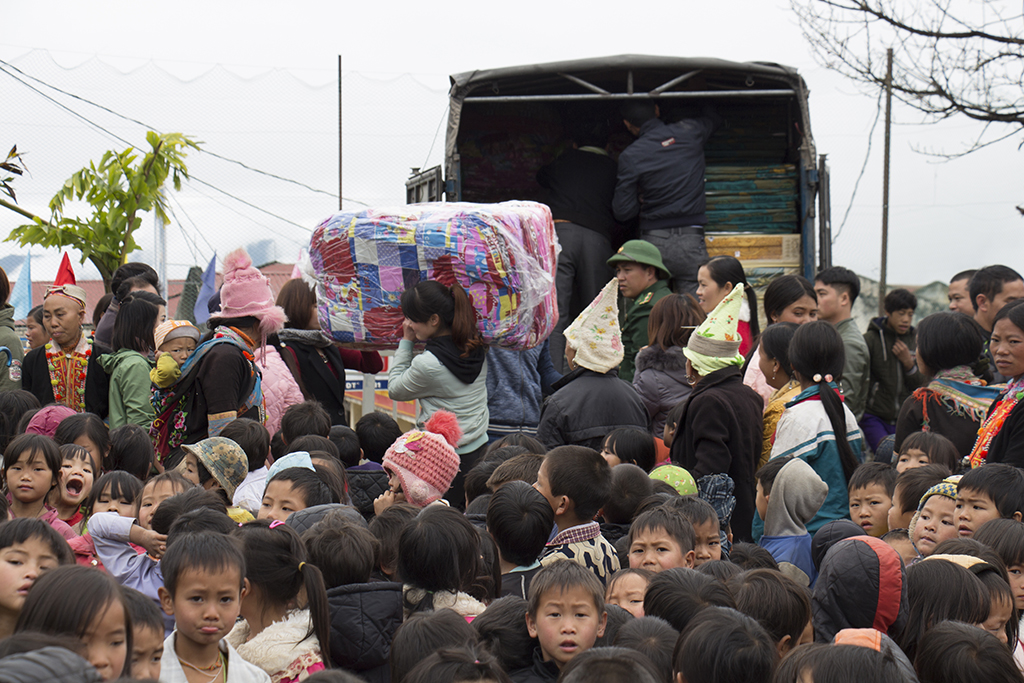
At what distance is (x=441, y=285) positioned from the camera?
493 cm

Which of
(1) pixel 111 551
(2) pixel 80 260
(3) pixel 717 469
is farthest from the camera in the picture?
(2) pixel 80 260

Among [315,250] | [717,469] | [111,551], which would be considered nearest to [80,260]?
[315,250]

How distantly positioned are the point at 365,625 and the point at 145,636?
0.68m

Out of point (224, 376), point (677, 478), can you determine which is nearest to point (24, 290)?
point (224, 376)

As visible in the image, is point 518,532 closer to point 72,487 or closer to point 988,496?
point 988,496

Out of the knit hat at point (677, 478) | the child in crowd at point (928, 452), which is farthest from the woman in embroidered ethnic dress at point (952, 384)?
the knit hat at point (677, 478)

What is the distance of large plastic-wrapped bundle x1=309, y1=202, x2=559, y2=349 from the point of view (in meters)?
4.91

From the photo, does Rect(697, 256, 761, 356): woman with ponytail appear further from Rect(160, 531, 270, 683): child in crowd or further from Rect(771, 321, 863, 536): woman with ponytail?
Rect(160, 531, 270, 683): child in crowd

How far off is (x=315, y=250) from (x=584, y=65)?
14.0 feet

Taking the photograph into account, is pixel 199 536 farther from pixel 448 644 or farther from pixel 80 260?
pixel 80 260

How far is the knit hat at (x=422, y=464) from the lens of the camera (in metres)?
4.13

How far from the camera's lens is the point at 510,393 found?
5.80 meters

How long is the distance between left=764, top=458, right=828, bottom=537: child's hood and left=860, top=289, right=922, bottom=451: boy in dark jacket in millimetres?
3141

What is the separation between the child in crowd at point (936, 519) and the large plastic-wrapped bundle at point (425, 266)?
225 centimetres
